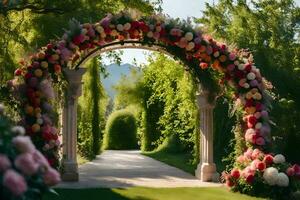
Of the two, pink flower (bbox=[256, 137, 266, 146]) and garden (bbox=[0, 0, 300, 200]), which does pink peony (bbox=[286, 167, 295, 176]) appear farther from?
pink flower (bbox=[256, 137, 266, 146])

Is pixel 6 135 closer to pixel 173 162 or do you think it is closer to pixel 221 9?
pixel 173 162

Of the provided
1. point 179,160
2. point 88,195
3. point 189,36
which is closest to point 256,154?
point 189,36

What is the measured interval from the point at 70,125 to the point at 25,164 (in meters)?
7.63

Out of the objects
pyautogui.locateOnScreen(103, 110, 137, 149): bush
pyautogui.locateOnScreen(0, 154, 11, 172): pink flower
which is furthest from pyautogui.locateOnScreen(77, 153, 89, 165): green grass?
pyautogui.locateOnScreen(0, 154, 11, 172): pink flower

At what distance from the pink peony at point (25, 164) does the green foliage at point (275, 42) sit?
789cm

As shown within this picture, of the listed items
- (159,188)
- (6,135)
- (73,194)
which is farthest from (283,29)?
(6,135)

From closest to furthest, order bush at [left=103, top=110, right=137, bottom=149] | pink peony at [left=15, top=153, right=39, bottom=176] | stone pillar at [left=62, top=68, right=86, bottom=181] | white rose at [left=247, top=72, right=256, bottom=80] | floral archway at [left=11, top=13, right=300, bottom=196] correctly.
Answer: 1. pink peony at [left=15, top=153, right=39, bottom=176]
2. floral archway at [left=11, top=13, right=300, bottom=196]
3. white rose at [left=247, top=72, right=256, bottom=80]
4. stone pillar at [left=62, top=68, right=86, bottom=181]
5. bush at [left=103, top=110, right=137, bottom=149]

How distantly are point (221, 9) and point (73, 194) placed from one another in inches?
537

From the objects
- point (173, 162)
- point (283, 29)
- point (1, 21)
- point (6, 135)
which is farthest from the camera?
point (283, 29)

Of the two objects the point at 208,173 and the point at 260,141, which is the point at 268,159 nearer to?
the point at 260,141

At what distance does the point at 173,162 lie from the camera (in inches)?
691

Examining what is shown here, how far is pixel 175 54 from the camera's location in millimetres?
11609

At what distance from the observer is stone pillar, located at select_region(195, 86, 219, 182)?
12047 millimetres

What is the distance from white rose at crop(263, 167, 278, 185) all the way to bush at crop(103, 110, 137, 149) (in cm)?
1948
